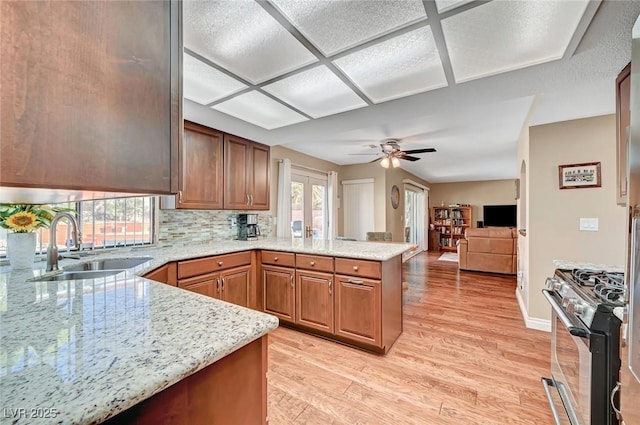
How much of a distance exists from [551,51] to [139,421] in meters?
2.51

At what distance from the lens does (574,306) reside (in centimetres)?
127

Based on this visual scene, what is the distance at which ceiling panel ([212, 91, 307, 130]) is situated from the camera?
234cm

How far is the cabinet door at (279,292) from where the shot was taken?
271 centimetres

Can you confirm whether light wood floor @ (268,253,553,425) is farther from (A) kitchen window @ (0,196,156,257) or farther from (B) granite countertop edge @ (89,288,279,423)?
(A) kitchen window @ (0,196,156,257)

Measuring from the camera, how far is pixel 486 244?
5.43 meters

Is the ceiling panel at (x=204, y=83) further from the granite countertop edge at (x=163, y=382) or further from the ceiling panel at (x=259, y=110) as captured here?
the granite countertop edge at (x=163, y=382)

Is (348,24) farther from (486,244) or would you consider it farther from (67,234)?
(486,244)

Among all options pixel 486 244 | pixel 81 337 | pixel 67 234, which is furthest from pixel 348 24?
pixel 486 244

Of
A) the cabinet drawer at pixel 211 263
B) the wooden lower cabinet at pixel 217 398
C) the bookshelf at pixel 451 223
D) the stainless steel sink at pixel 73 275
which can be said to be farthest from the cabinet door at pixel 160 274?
the bookshelf at pixel 451 223

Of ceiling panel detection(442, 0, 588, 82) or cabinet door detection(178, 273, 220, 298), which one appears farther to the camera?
cabinet door detection(178, 273, 220, 298)

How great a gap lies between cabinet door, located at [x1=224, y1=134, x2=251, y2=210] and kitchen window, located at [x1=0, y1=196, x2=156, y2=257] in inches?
30.9

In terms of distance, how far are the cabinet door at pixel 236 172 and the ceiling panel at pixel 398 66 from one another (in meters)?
1.74

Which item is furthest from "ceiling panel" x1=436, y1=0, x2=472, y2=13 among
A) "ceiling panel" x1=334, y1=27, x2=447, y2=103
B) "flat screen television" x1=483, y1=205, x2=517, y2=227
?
"flat screen television" x1=483, y1=205, x2=517, y2=227

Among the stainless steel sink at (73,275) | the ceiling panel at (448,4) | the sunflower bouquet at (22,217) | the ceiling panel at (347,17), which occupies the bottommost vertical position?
the stainless steel sink at (73,275)
